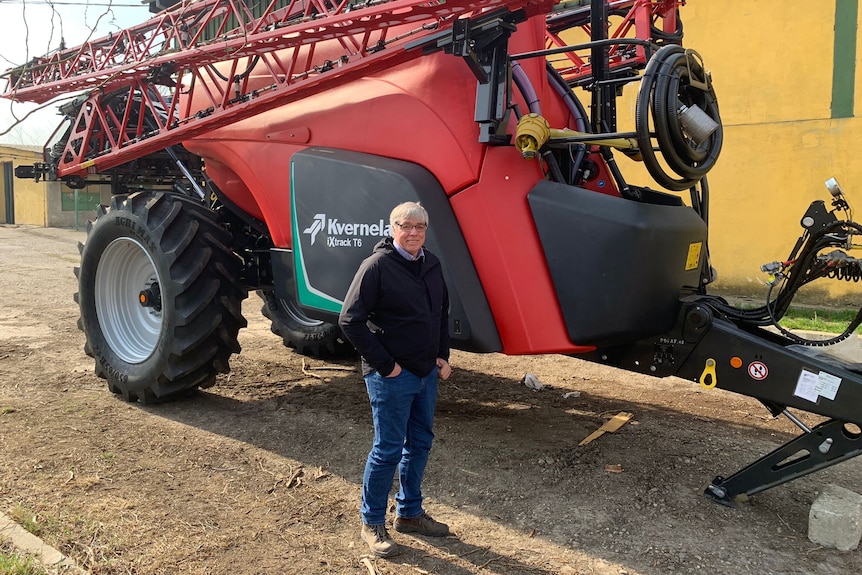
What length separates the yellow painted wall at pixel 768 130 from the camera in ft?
29.3

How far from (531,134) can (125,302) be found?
3.74m

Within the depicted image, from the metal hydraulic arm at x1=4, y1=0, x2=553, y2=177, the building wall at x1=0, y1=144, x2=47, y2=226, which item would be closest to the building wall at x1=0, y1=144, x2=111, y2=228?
the building wall at x1=0, y1=144, x2=47, y2=226

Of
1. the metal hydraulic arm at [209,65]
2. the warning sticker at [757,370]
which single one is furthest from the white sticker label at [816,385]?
the metal hydraulic arm at [209,65]

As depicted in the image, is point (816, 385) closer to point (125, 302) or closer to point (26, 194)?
point (125, 302)

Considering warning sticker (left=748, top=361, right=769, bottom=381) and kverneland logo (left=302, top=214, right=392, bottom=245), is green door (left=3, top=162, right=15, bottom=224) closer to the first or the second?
kverneland logo (left=302, top=214, right=392, bottom=245)

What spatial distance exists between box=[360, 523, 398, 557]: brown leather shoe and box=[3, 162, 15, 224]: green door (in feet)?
103

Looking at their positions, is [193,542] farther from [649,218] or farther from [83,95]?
[83,95]

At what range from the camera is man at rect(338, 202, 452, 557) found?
9.63 feet

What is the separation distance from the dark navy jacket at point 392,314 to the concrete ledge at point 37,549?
1.42m

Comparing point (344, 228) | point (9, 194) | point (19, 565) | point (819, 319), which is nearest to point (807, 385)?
point (344, 228)

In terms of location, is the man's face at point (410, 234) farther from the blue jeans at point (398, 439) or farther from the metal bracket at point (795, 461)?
the metal bracket at point (795, 461)

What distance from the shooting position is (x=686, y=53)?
3348 millimetres

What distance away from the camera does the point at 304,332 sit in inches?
261

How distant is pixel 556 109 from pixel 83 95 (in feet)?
13.9
